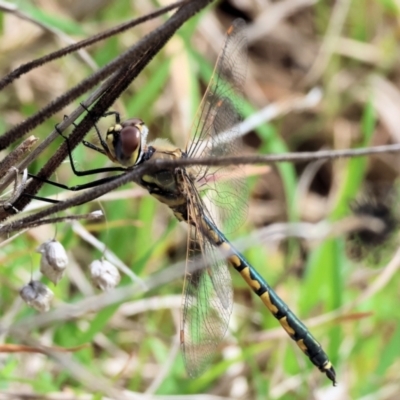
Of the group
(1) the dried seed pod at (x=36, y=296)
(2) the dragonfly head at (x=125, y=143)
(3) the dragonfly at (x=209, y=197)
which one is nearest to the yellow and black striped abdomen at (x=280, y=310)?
(3) the dragonfly at (x=209, y=197)

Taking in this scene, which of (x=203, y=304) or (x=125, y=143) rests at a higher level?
(x=125, y=143)

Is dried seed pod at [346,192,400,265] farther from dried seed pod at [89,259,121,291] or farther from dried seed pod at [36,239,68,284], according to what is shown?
dried seed pod at [36,239,68,284]

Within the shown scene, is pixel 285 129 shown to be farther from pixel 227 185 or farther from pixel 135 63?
pixel 135 63

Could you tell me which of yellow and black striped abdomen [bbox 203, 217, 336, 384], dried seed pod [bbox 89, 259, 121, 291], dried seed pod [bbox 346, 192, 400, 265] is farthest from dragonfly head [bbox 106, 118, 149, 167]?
dried seed pod [bbox 346, 192, 400, 265]

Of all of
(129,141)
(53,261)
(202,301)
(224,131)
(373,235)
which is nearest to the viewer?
(53,261)

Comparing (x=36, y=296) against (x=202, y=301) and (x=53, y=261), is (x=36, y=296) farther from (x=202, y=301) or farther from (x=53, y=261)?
(x=202, y=301)

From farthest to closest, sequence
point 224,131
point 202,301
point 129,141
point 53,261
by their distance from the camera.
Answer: point 224,131 → point 202,301 → point 129,141 → point 53,261

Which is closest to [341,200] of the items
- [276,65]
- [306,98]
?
[306,98]

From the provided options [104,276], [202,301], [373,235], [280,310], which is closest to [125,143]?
[104,276]
